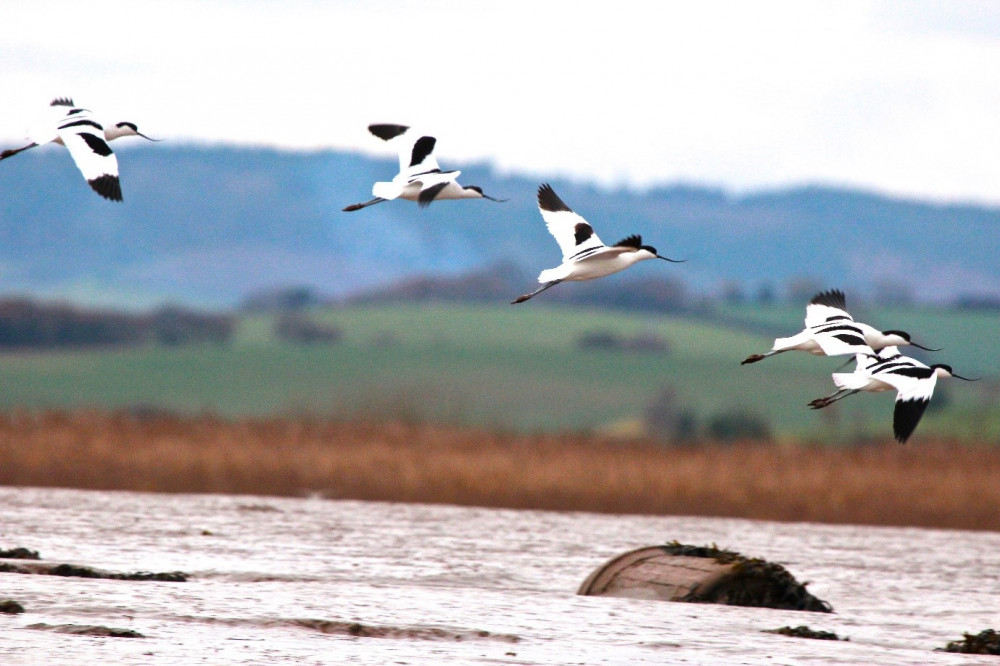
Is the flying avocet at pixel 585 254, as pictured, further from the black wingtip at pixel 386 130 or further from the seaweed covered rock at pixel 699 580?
the seaweed covered rock at pixel 699 580

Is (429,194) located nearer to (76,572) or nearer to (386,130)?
(386,130)

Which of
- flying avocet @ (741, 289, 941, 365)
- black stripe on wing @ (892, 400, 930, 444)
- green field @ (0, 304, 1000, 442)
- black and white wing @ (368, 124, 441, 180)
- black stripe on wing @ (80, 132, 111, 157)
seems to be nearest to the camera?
black stripe on wing @ (892, 400, 930, 444)

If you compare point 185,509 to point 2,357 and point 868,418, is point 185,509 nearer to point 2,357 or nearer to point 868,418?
point 868,418

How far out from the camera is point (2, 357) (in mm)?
94062

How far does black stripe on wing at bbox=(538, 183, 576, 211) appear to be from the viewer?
31.5 feet

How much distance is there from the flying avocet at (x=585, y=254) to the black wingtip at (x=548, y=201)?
19 cm

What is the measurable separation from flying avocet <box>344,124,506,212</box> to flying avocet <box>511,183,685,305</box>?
0.51 meters

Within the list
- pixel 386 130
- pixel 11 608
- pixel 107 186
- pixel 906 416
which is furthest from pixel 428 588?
pixel 906 416

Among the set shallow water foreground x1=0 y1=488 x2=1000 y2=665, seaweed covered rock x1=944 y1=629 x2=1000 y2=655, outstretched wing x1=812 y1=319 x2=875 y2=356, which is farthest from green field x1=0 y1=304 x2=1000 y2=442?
outstretched wing x1=812 y1=319 x2=875 y2=356

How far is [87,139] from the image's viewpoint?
9.74m

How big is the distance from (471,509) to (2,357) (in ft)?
239

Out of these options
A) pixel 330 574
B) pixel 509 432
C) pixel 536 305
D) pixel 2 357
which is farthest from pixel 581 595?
pixel 536 305

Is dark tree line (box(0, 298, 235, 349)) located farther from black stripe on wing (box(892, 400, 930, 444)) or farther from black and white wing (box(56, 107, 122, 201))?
black stripe on wing (box(892, 400, 930, 444))

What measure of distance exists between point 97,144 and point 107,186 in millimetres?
727
